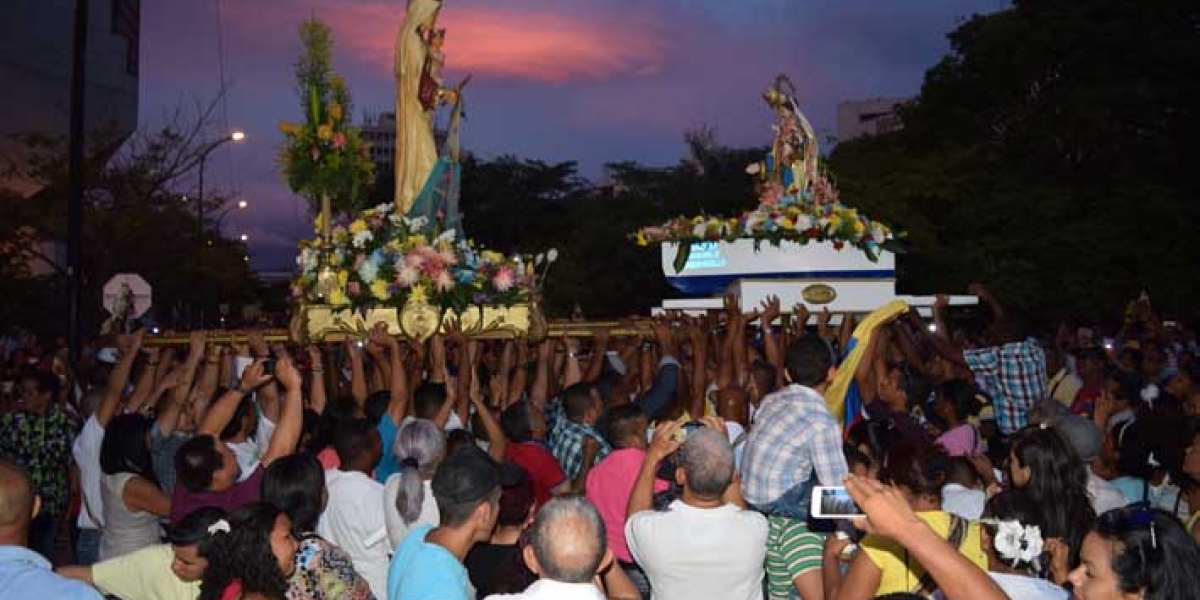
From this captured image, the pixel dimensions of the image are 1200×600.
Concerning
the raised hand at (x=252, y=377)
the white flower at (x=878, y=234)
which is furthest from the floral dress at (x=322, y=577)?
the white flower at (x=878, y=234)

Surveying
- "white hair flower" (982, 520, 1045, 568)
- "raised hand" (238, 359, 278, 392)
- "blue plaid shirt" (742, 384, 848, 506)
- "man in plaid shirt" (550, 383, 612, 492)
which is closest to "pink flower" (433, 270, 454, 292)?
"man in plaid shirt" (550, 383, 612, 492)

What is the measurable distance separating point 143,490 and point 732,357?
4.27 metres

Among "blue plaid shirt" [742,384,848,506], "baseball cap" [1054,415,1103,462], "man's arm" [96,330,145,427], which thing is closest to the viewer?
"blue plaid shirt" [742,384,848,506]

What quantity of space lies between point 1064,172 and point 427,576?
28.5 meters

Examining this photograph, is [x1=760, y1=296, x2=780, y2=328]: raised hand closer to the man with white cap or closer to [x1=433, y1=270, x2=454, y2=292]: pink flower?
[x1=433, y1=270, x2=454, y2=292]: pink flower

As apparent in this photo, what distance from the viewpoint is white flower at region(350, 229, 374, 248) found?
9914 mm

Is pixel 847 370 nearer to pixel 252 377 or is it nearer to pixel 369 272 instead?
pixel 252 377

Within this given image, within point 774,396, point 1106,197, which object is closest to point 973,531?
point 774,396

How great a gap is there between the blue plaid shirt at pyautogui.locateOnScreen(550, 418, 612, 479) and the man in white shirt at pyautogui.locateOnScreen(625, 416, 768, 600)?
201cm

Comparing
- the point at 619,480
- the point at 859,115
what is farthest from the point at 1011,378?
the point at 859,115

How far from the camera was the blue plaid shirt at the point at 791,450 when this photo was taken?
18.5 feet

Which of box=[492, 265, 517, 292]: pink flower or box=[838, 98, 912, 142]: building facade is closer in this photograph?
box=[492, 265, 517, 292]: pink flower

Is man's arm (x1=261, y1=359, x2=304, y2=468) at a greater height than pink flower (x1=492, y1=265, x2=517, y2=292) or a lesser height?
lesser

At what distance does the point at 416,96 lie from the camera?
11797 mm
